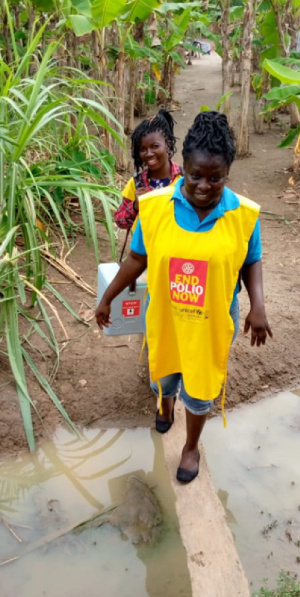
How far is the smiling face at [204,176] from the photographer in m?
1.64

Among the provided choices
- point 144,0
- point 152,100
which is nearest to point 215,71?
point 152,100

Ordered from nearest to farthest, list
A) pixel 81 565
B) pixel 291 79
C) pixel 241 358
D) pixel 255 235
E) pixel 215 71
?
pixel 255 235
pixel 81 565
pixel 241 358
pixel 291 79
pixel 215 71

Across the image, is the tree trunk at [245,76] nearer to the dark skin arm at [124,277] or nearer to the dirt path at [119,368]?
the dirt path at [119,368]

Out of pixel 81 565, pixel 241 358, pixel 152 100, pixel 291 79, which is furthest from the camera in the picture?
pixel 152 100

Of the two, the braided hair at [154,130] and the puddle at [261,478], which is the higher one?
the braided hair at [154,130]

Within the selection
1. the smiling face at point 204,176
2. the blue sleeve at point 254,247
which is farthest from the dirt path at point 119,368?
the smiling face at point 204,176

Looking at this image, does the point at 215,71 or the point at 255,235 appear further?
the point at 215,71

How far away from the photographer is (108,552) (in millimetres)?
2129

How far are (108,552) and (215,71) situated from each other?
11.8 metres

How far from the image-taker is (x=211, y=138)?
5.37 ft

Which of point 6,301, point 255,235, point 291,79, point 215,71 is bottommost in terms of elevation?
point 215,71

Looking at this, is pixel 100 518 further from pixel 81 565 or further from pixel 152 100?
pixel 152 100

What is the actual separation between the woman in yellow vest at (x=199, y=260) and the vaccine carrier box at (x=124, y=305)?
0.42 meters

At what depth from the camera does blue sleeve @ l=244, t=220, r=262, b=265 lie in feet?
5.91
